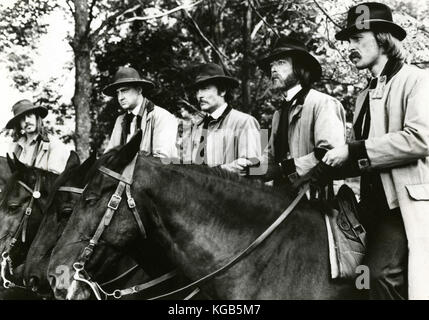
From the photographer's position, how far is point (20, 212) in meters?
6.29

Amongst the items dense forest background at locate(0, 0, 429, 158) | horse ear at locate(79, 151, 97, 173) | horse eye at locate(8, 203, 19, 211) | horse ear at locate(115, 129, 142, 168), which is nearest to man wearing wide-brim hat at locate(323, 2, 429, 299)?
horse ear at locate(115, 129, 142, 168)

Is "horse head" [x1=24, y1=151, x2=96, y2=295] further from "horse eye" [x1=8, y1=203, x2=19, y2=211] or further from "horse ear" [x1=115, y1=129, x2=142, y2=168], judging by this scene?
"horse ear" [x1=115, y1=129, x2=142, y2=168]

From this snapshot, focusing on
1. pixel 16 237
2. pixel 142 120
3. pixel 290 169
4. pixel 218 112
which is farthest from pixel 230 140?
pixel 16 237

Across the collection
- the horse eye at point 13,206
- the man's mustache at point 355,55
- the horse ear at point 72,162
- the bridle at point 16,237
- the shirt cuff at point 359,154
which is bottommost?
the bridle at point 16,237

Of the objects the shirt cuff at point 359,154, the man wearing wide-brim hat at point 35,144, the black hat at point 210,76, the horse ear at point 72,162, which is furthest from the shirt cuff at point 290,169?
the man wearing wide-brim hat at point 35,144

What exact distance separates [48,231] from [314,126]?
2774 millimetres

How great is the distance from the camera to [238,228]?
4246mm

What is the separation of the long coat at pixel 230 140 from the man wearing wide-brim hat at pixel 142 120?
37 centimetres

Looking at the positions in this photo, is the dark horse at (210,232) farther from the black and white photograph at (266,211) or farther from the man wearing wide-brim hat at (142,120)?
the man wearing wide-brim hat at (142,120)

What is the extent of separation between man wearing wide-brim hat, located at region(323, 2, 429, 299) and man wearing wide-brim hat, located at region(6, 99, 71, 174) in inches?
177

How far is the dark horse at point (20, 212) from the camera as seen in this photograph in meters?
6.11
